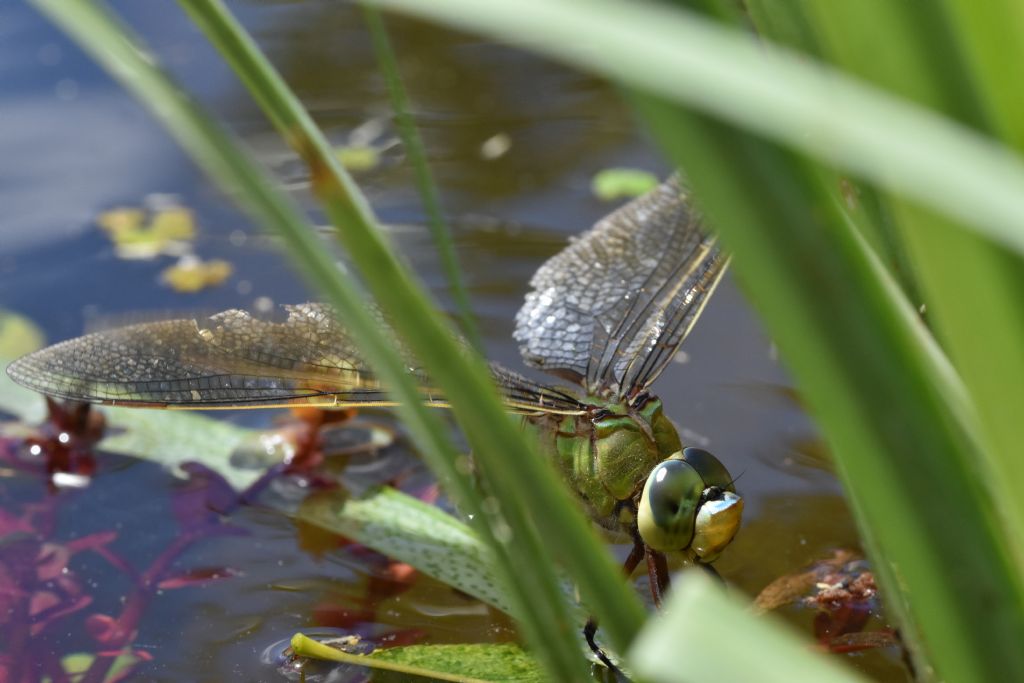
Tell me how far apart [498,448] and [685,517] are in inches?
35.8

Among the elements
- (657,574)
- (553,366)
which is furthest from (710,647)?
(553,366)

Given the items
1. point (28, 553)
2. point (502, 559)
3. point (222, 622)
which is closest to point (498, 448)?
point (502, 559)

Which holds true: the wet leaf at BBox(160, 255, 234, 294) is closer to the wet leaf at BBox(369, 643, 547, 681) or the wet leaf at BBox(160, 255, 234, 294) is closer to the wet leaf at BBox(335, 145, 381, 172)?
the wet leaf at BBox(335, 145, 381, 172)

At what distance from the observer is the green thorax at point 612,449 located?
1790 millimetres

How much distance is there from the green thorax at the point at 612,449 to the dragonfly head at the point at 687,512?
0.30 m

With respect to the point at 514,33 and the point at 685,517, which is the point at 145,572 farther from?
the point at 514,33

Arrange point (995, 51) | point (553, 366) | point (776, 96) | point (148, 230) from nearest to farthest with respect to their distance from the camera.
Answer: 1. point (776, 96)
2. point (995, 51)
3. point (553, 366)
4. point (148, 230)

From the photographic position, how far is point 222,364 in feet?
6.23

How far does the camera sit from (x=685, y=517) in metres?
1.43

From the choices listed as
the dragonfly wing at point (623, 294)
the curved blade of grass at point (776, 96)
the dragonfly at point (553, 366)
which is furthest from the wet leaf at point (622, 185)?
the curved blade of grass at point (776, 96)

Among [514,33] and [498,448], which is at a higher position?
[514,33]

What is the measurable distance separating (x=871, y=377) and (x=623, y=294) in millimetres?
1667

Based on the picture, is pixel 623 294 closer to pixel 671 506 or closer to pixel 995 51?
pixel 671 506

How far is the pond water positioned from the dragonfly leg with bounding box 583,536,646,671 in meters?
0.14
